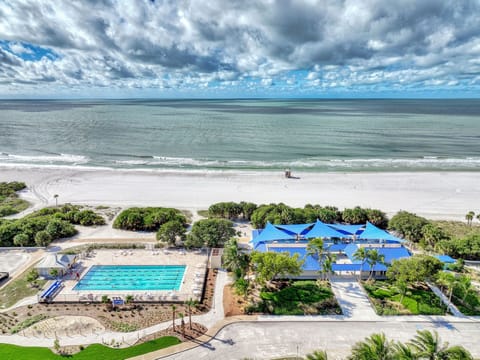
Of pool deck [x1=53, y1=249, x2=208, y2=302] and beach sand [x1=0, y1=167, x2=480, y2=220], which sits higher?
beach sand [x1=0, y1=167, x2=480, y2=220]

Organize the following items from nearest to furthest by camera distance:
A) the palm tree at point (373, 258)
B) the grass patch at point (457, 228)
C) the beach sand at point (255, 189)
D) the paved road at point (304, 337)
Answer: the paved road at point (304, 337) → the palm tree at point (373, 258) → the grass patch at point (457, 228) → the beach sand at point (255, 189)

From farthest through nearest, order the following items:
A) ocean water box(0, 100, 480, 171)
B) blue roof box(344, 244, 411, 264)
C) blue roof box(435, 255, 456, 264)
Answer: ocean water box(0, 100, 480, 171) < blue roof box(344, 244, 411, 264) < blue roof box(435, 255, 456, 264)

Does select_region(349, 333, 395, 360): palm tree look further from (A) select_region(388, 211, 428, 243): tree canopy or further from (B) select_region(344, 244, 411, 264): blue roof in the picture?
(A) select_region(388, 211, 428, 243): tree canopy

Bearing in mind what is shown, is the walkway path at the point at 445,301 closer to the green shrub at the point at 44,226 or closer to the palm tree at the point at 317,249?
the palm tree at the point at 317,249

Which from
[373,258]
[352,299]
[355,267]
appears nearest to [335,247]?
[355,267]

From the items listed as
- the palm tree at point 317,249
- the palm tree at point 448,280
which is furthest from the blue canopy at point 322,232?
the palm tree at point 448,280

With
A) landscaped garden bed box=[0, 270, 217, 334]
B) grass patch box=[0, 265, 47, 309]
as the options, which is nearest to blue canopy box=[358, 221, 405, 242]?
landscaped garden bed box=[0, 270, 217, 334]
